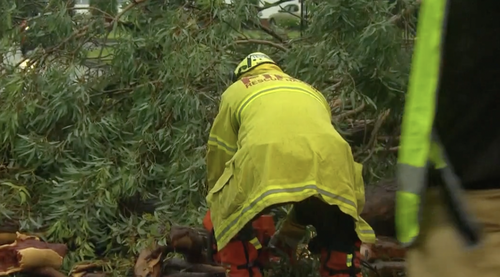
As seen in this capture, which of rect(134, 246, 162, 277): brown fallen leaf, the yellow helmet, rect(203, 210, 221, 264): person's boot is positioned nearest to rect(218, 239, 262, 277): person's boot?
rect(203, 210, 221, 264): person's boot

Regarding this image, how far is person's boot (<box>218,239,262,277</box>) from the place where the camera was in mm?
2609

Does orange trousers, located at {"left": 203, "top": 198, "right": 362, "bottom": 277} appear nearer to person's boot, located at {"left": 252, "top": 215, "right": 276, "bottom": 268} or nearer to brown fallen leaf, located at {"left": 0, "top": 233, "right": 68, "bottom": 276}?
person's boot, located at {"left": 252, "top": 215, "right": 276, "bottom": 268}

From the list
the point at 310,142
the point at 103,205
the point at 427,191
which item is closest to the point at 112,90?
the point at 103,205

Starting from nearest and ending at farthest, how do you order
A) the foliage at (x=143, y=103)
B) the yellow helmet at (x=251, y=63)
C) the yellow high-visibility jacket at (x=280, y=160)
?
the yellow high-visibility jacket at (x=280, y=160)
the yellow helmet at (x=251, y=63)
the foliage at (x=143, y=103)

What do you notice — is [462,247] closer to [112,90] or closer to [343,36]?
[343,36]

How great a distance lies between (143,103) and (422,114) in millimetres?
3265

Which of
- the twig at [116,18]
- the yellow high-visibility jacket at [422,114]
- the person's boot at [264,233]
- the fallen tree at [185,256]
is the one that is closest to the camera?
the yellow high-visibility jacket at [422,114]

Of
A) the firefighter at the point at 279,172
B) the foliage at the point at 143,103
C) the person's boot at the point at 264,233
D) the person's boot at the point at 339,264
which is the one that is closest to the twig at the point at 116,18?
the foliage at the point at 143,103

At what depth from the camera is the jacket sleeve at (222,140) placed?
2.70 metres

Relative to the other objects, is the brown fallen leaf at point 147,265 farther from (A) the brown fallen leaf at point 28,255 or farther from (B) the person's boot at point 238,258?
(B) the person's boot at point 238,258

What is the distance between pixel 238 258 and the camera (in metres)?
2.61

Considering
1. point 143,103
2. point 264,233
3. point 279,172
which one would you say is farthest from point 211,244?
point 143,103

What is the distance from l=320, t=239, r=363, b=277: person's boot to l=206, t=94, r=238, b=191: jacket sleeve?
21.7 inches

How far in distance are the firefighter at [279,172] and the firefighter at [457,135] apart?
4.93 ft
